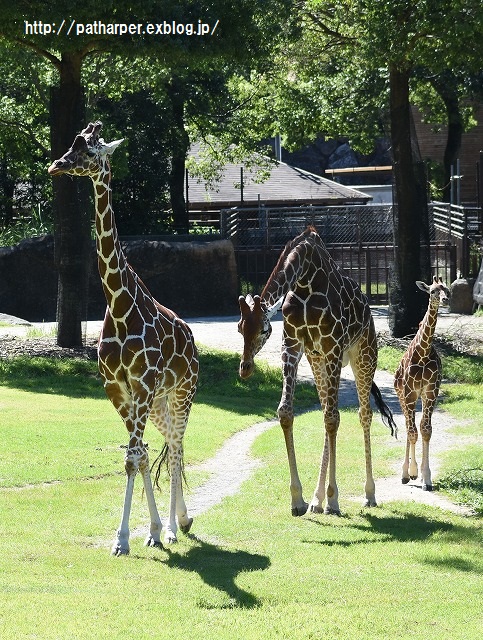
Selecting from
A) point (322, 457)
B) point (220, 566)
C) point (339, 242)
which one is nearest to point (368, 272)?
point (339, 242)

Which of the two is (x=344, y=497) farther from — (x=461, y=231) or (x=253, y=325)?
(x=461, y=231)

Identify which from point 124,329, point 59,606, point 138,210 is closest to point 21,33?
point 124,329

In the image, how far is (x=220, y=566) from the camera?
812cm

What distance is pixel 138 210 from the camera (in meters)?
34.2

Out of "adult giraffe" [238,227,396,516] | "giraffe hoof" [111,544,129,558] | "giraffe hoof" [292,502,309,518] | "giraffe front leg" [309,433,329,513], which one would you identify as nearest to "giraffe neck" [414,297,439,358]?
"adult giraffe" [238,227,396,516]

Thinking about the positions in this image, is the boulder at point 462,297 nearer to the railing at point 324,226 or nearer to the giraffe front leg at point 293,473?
the railing at point 324,226

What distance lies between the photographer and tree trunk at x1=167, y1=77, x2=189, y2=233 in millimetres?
32562

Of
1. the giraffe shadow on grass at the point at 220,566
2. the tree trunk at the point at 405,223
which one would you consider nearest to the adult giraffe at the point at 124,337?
the giraffe shadow on grass at the point at 220,566

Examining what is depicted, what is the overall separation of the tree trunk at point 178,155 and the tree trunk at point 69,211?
38.8 feet

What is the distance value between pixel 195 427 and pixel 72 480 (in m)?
3.47

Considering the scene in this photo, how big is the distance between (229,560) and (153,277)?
18.7 metres

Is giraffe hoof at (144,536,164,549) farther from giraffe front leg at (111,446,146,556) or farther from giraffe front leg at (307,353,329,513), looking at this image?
giraffe front leg at (307,353,329,513)

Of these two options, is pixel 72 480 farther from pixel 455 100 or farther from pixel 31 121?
pixel 455 100

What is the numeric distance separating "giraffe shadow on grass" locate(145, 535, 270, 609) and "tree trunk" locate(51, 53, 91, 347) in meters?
11.4
